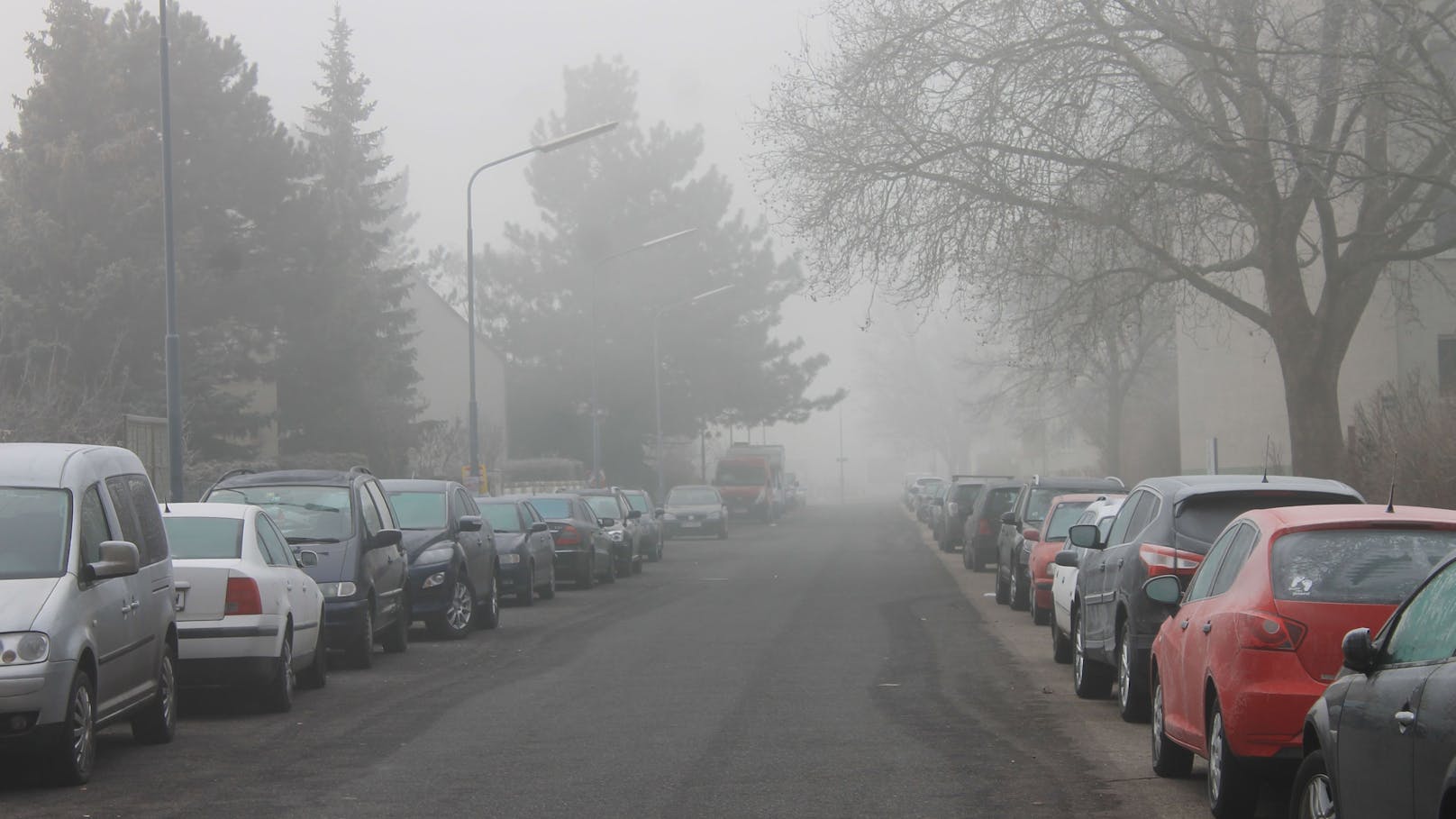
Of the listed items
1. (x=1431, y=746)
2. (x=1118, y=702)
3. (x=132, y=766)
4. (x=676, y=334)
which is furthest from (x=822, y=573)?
(x=676, y=334)

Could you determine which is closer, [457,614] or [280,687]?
[280,687]

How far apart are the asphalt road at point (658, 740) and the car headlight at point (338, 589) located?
0.74 metres

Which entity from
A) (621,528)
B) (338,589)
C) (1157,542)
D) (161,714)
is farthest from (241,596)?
(621,528)

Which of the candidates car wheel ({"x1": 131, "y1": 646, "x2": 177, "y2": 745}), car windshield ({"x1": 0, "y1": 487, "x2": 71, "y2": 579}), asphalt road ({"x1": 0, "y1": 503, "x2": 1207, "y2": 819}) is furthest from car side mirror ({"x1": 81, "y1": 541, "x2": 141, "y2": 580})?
car wheel ({"x1": 131, "y1": 646, "x2": 177, "y2": 745})

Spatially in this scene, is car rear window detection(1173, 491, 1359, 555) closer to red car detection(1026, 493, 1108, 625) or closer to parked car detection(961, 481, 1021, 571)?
red car detection(1026, 493, 1108, 625)

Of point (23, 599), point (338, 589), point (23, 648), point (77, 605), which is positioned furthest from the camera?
point (338, 589)

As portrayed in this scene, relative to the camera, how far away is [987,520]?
96.4 feet

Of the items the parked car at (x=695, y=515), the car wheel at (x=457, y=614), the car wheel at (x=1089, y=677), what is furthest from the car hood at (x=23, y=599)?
the parked car at (x=695, y=515)

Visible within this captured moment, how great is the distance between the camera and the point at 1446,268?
35594 millimetres

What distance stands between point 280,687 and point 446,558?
5955 millimetres

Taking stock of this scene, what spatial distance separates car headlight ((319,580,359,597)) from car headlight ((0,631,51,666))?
597 centimetres

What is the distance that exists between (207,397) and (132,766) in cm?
3150

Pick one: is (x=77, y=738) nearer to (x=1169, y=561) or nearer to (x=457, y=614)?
(x=1169, y=561)

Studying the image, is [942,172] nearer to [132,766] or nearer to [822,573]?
[822,573]
